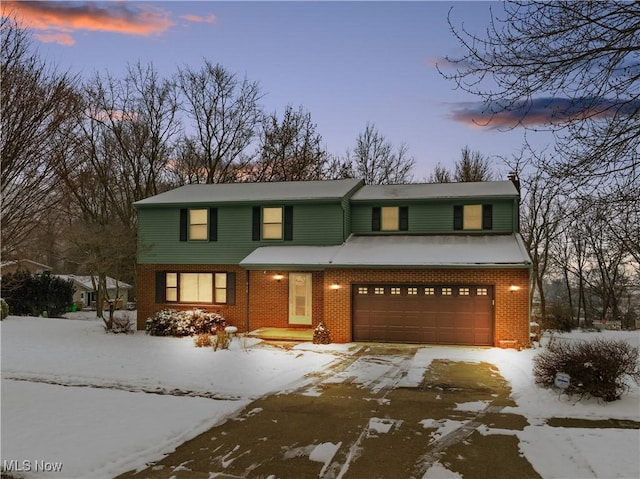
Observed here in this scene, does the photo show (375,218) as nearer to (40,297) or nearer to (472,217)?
(472,217)

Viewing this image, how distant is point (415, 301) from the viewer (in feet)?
57.6

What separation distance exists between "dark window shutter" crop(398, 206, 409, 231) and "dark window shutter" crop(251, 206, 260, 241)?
6223 mm

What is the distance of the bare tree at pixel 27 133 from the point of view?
5.99 m

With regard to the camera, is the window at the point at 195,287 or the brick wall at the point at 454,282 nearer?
the brick wall at the point at 454,282

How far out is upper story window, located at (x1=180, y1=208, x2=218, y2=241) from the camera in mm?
20719

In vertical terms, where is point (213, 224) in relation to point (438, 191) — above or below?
below

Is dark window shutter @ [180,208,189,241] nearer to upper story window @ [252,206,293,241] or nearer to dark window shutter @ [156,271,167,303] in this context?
dark window shutter @ [156,271,167,303]

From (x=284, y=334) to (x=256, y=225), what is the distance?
510 centimetres

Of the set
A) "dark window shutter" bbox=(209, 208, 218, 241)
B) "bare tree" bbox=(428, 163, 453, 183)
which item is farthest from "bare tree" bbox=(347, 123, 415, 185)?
"dark window shutter" bbox=(209, 208, 218, 241)

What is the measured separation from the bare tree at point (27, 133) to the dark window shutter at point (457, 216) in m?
16.0

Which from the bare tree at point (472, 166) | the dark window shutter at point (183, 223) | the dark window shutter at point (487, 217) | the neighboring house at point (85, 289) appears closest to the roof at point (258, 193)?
the dark window shutter at point (183, 223)

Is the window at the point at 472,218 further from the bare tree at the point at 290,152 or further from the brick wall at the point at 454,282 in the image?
the bare tree at the point at 290,152

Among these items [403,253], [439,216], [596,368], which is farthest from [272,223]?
[596,368]

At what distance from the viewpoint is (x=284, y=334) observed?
1819 cm
